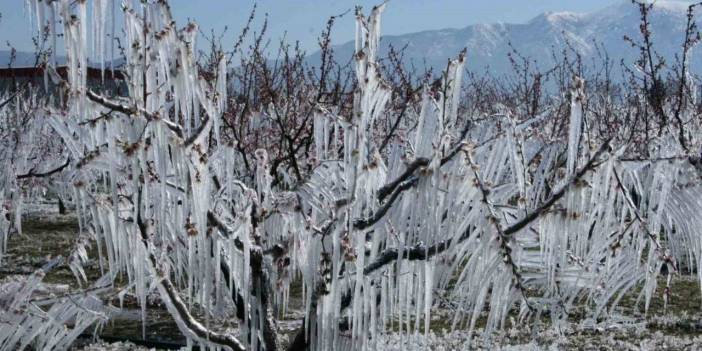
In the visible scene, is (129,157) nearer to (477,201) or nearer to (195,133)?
(195,133)

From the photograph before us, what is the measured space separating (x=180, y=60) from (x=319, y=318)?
1.27m

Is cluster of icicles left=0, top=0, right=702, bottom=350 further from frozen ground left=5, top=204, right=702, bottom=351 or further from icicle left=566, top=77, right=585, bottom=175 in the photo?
frozen ground left=5, top=204, right=702, bottom=351

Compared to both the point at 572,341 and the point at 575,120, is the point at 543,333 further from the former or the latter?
the point at 575,120

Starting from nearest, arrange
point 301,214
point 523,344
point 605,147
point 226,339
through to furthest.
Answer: point 605,147, point 301,214, point 226,339, point 523,344

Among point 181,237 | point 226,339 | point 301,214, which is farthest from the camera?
point 226,339

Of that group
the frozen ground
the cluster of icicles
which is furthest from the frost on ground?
the cluster of icicles

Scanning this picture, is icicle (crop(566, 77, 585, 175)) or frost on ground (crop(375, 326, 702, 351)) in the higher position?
icicle (crop(566, 77, 585, 175))

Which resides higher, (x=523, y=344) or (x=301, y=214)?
(x=301, y=214)

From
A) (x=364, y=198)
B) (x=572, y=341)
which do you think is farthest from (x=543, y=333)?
(x=364, y=198)

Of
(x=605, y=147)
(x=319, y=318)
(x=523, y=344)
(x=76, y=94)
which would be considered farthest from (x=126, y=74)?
(x=523, y=344)

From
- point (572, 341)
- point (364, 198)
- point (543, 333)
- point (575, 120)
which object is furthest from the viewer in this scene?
point (543, 333)

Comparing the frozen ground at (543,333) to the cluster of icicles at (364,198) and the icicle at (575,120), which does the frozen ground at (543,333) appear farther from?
the icicle at (575,120)

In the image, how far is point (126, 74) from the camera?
3.51 metres

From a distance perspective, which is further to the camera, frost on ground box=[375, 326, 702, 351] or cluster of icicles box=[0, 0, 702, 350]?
frost on ground box=[375, 326, 702, 351]
